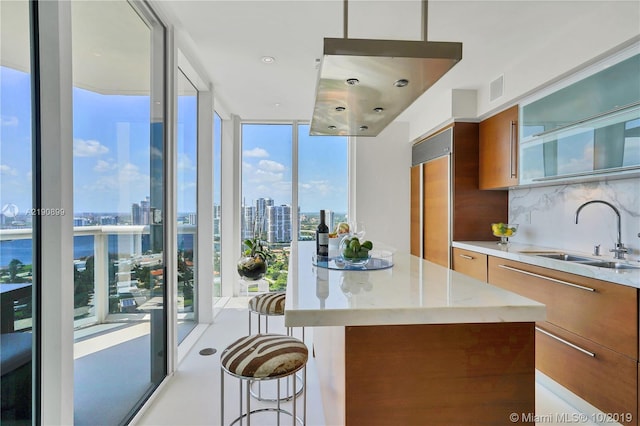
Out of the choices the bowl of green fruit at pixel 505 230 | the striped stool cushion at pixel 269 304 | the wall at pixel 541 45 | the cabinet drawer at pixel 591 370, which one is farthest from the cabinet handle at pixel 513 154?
the striped stool cushion at pixel 269 304

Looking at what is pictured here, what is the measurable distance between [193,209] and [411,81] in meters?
2.55

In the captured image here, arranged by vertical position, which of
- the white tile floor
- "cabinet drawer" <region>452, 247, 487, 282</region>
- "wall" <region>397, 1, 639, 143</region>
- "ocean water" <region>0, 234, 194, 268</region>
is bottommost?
the white tile floor

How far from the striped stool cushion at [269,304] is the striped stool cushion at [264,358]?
25.0 inches

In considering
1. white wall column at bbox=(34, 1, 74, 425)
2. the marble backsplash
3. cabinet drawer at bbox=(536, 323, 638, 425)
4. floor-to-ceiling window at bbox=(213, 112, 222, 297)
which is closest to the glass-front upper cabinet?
the marble backsplash

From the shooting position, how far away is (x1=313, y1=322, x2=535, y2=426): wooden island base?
3.74 ft

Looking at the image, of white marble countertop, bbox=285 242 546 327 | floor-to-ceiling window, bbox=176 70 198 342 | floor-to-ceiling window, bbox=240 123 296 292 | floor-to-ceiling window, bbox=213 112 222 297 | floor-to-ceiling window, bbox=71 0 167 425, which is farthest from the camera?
floor-to-ceiling window, bbox=240 123 296 292

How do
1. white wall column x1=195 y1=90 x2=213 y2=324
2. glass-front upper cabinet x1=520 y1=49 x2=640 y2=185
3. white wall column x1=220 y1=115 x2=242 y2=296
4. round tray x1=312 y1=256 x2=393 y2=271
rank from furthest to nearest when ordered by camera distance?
1. white wall column x1=220 y1=115 x2=242 y2=296
2. white wall column x1=195 y1=90 x2=213 y2=324
3. glass-front upper cabinet x1=520 y1=49 x2=640 y2=185
4. round tray x1=312 y1=256 x2=393 y2=271

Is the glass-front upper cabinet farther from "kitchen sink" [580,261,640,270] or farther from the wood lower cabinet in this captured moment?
the wood lower cabinet

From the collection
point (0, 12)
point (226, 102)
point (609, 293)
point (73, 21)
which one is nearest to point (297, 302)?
point (0, 12)

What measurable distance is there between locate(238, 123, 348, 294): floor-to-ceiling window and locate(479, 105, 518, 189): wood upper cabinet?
6.35 feet

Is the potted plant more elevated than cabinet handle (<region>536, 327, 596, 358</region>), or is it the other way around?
the potted plant

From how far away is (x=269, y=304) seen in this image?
2.17 meters

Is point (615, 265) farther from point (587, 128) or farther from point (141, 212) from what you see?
point (141, 212)

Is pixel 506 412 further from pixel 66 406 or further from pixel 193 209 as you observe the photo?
pixel 193 209
